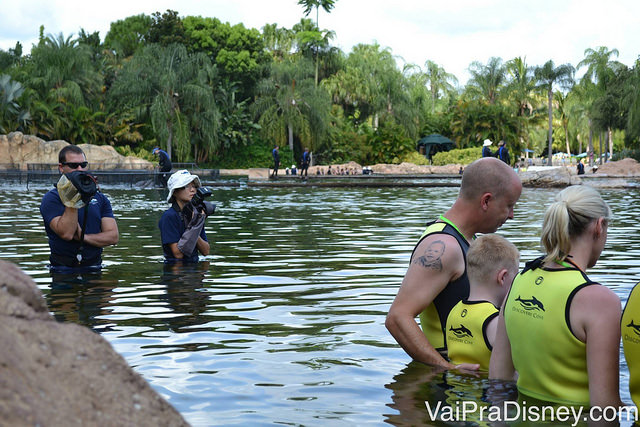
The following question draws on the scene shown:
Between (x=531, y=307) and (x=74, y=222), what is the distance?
5496 millimetres

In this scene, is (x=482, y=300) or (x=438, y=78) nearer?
(x=482, y=300)

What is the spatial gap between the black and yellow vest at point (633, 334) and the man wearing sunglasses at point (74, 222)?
Answer: 544 cm

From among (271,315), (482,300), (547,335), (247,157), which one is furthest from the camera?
(247,157)

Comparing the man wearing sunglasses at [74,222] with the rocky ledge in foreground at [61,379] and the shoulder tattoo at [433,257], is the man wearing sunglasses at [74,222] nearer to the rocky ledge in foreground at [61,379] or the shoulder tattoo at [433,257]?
the shoulder tattoo at [433,257]

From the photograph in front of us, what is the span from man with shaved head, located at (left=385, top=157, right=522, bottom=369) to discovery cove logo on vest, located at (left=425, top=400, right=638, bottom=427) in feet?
1.10

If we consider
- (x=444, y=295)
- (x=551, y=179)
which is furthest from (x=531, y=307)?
(x=551, y=179)

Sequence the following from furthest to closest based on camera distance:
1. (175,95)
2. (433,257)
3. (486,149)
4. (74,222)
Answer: (175,95)
(486,149)
(74,222)
(433,257)

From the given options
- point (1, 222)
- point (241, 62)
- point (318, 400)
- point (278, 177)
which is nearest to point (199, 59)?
point (241, 62)

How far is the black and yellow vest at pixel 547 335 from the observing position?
373cm

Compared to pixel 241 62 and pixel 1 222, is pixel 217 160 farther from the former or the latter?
pixel 1 222

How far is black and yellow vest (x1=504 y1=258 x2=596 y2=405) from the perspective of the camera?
3.73 metres

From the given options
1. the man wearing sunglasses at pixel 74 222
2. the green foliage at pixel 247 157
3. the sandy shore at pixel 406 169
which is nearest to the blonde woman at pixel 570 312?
the man wearing sunglasses at pixel 74 222

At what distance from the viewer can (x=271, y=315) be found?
7.50 metres

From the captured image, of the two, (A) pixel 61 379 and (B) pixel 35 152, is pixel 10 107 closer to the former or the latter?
(B) pixel 35 152
